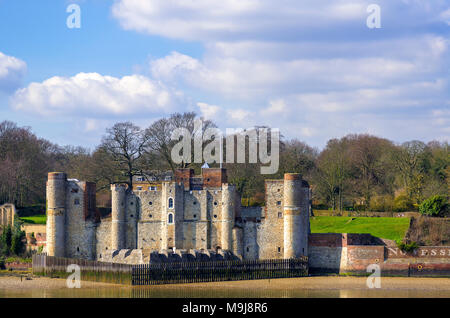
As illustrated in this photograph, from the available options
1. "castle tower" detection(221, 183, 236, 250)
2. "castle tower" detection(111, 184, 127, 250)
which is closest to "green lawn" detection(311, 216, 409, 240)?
"castle tower" detection(221, 183, 236, 250)

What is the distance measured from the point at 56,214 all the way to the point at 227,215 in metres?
12.8

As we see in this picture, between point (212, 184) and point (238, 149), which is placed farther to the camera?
point (238, 149)

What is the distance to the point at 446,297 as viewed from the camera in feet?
154

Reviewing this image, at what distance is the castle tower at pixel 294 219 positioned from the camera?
56562 millimetres

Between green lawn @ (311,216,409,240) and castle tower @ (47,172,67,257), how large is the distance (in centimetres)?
2159

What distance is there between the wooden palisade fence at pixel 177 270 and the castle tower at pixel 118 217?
13.3ft

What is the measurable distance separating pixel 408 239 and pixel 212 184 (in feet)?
49.2

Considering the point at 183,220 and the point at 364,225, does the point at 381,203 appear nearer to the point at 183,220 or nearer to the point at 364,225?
the point at 364,225

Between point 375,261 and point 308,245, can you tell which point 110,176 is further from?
point 375,261

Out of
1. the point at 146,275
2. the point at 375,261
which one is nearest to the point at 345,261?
the point at 375,261

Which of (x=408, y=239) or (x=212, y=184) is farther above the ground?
(x=212, y=184)

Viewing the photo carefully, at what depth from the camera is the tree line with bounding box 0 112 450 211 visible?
71.8 m

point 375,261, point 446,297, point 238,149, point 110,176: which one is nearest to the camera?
point 446,297

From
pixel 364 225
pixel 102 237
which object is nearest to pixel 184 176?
pixel 102 237
